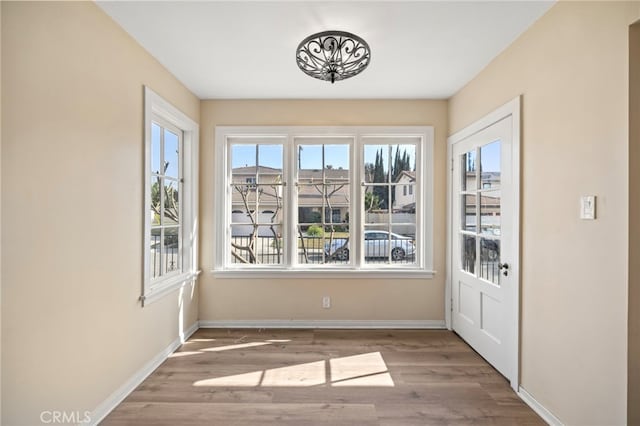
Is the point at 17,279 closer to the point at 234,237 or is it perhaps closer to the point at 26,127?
the point at 26,127

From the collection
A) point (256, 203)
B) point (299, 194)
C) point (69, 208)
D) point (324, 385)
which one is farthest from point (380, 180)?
point (69, 208)

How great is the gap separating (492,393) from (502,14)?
2.47m

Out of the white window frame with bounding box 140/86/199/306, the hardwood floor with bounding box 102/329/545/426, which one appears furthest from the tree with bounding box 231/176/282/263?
the hardwood floor with bounding box 102/329/545/426

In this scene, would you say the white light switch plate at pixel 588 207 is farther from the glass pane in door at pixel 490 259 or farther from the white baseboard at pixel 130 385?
the white baseboard at pixel 130 385

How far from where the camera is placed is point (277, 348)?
2.97m

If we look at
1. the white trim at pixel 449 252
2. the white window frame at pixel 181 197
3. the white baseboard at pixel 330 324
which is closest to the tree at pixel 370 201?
the white trim at pixel 449 252

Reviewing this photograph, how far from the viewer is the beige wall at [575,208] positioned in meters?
1.51

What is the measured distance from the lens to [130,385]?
7.36ft

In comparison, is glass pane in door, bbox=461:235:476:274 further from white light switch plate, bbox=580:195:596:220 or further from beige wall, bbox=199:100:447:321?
white light switch plate, bbox=580:195:596:220

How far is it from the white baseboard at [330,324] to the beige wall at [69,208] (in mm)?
1101

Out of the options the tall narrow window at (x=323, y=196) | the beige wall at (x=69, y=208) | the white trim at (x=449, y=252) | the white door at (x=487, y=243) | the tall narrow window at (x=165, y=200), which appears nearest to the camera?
the beige wall at (x=69, y=208)

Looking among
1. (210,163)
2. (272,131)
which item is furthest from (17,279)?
(272,131)

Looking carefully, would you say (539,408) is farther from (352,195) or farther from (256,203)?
(256,203)

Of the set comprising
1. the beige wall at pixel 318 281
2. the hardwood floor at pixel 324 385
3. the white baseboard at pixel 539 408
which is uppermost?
the beige wall at pixel 318 281
